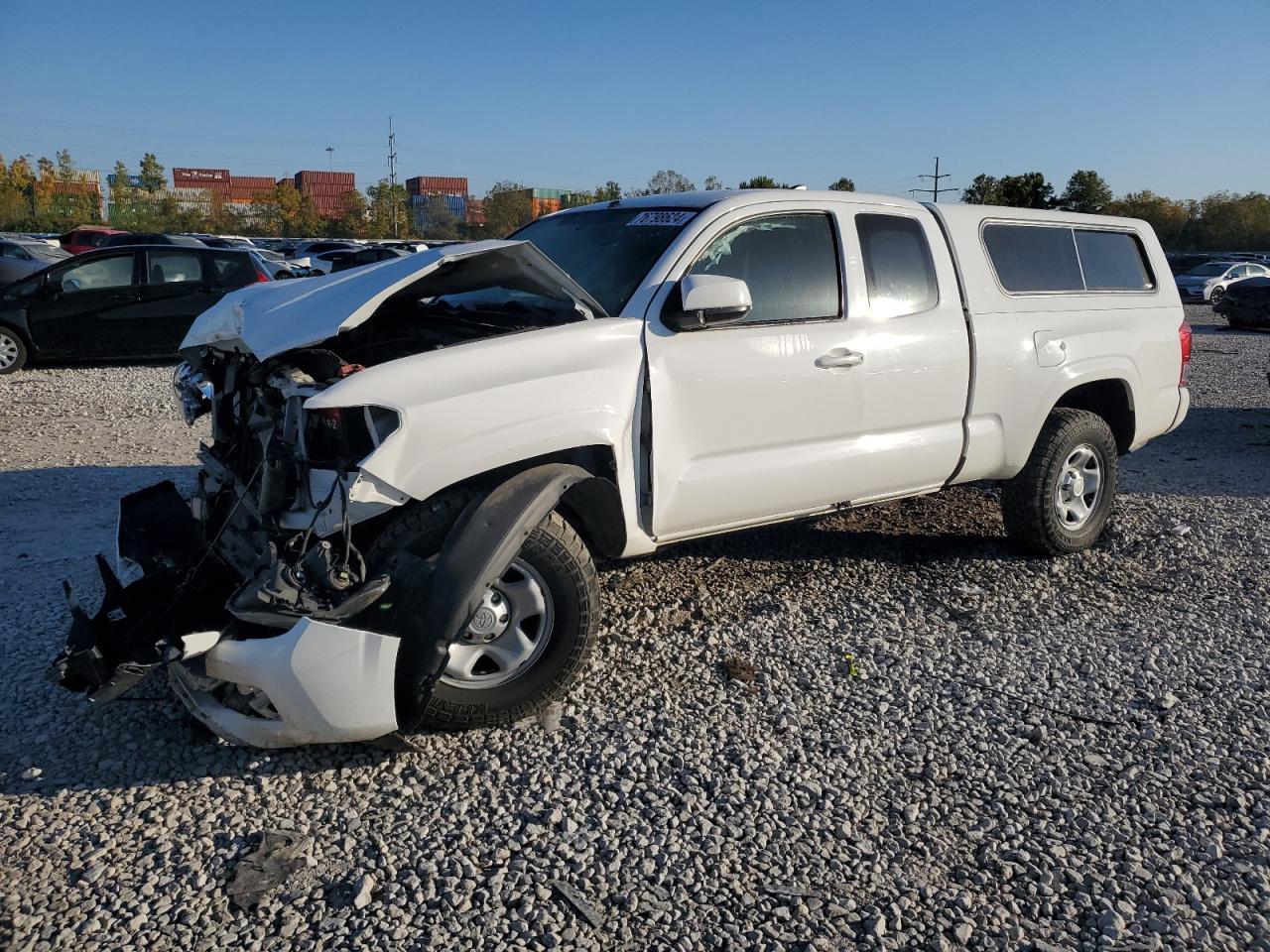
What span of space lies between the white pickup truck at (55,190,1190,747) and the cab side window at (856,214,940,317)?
0.02 m

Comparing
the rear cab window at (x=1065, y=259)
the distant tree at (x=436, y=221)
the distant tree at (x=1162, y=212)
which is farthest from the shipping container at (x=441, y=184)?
the rear cab window at (x=1065, y=259)

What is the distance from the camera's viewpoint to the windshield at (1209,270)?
1296 inches

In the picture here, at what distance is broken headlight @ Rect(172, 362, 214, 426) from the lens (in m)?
4.34

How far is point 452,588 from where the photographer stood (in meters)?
3.25

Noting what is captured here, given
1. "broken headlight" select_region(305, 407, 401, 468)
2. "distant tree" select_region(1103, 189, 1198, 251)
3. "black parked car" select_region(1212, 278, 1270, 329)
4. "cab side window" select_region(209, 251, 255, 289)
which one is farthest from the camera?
"distant tree" select_region(1103, 189, 1198, 251)

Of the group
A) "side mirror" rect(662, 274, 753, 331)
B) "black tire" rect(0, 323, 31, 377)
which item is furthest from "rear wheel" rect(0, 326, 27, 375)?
"side mirror" rect(662, 274, 753, 331)

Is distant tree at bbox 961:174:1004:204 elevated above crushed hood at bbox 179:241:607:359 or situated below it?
above

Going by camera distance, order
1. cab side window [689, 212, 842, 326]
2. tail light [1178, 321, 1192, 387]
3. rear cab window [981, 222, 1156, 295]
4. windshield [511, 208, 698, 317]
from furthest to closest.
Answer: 1. tail light [1178, 321, 1192, 387]
2. rear cab window [981, 222, 1156, 295]
3. cab side window [689, 212, 842, 326]
4. windshield [511, 208, 698, 317]

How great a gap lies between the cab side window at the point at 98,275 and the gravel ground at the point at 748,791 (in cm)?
764

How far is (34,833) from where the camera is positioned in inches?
118

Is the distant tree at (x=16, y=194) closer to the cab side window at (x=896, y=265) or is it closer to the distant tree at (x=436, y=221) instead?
the distant tree at (x=436, y=221)

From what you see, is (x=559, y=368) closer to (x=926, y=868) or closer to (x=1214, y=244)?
(x=926, y=868)

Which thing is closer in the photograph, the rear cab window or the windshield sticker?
the windshield sticker

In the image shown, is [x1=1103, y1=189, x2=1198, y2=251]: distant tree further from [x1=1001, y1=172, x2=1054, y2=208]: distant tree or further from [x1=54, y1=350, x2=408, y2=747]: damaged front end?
[x1=54, y1=350, x2=408, y2=747]: damaged front end
